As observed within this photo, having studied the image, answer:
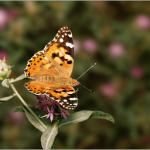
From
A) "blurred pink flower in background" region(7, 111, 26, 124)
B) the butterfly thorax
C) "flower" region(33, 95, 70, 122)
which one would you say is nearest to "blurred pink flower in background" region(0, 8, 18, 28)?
"blurred pink flower in background" region(7, 111, 26, 124)

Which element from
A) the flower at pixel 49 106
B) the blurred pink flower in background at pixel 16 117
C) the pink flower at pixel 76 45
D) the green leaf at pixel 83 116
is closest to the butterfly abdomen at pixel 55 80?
the flower at pixel 49 106

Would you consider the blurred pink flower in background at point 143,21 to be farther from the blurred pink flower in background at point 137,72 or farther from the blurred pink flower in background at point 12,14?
the blurred pink flower in background at point 12,14

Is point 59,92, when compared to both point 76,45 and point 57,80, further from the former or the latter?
point 76,45

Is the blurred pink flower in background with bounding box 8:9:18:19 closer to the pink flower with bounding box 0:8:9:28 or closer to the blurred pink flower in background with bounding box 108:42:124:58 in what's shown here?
the pink flower with bounding box 0:8:9:28

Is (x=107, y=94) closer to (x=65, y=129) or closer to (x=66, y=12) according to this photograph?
(x=65, y=129)

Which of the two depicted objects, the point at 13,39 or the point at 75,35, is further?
the point at 75,35

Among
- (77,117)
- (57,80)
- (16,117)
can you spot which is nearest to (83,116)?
(77,117)

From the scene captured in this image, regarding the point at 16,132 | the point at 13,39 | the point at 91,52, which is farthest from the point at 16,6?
the point at 16,132
